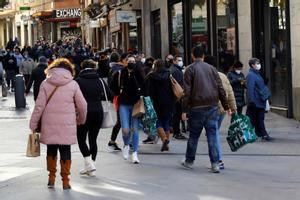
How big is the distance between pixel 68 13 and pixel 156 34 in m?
28.5

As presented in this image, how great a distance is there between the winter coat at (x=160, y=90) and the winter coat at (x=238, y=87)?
8.06 feet

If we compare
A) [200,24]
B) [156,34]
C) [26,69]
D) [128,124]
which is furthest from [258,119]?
[156,34]

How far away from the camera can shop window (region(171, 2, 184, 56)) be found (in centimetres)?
2650

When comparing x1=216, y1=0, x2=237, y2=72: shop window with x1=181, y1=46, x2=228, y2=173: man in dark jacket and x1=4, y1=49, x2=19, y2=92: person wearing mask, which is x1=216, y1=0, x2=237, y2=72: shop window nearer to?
x1=181, y1=46, x2=228, y2=173: man in dark jacket

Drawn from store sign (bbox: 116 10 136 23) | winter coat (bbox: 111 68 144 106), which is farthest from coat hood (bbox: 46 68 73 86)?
store sign (bbox: 116 10 136 23)

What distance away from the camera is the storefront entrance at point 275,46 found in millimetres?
17359

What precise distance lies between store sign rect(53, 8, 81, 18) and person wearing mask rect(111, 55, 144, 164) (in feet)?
151

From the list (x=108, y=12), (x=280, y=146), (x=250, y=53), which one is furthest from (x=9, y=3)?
(x=280, y=146)

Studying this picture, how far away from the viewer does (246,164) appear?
11.1 m

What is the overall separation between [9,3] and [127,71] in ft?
205

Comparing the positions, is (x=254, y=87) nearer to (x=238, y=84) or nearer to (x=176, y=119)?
(x=238, y=84)

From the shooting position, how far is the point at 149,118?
12023 millimetres

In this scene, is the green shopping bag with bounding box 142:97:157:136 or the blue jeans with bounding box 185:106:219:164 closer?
the blue jeans with bounding box 185:106:219:164

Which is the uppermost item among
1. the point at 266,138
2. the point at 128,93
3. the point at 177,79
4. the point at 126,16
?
the point at 126,16
